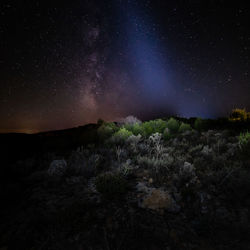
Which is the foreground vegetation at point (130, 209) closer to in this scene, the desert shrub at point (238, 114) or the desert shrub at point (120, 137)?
the desert shrub at point (120, 137)

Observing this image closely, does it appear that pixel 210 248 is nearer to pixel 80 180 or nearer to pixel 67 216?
pixel 67 216

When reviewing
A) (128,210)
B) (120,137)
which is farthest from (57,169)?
(120,137)

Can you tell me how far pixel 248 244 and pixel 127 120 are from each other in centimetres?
999

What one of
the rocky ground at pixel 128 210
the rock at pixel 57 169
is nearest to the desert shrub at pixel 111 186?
the rocky ground at pixel 128 210

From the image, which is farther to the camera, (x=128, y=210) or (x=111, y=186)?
(x=111, y=186)

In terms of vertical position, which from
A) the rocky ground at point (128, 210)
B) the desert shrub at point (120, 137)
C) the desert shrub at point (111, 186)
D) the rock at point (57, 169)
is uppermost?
the desert shrub at point (120, 137)

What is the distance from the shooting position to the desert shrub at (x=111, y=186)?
9.86 ft

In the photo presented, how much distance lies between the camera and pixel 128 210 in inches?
103

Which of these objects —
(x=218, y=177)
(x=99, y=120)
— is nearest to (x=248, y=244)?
(x=218, y=177)

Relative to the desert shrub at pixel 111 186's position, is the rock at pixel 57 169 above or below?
above

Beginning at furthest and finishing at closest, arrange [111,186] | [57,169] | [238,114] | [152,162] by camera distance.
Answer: [238,114], [152,162], [57,169], [111,186]

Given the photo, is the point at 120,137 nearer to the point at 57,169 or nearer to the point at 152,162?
the point at 152,162

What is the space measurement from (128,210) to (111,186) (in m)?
0.63

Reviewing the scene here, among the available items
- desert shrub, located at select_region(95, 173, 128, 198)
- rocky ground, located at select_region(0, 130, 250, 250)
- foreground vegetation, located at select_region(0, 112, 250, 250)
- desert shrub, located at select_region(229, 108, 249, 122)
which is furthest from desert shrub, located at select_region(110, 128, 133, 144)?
desert shrub, located at select_region(229, 108, 249, 122)
